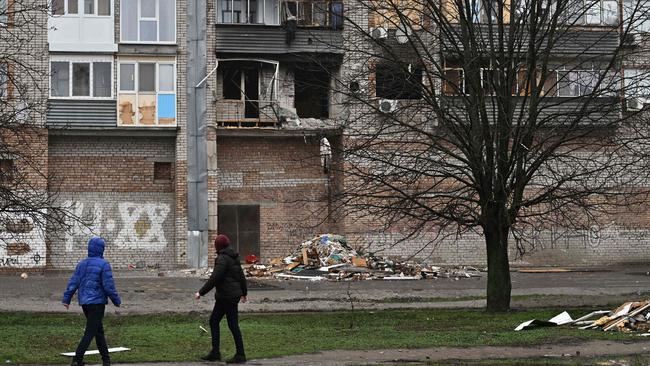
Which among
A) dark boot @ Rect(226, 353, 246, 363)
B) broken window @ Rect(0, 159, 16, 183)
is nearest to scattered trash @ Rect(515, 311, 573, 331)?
dark boot @ Rect(226, 353, 246, 363)

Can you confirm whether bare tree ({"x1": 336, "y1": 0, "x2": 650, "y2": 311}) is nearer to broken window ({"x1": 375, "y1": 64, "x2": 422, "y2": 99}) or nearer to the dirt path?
broken window ({"x1": 375, "y1": 64, "x2": 422, "y2": 99})

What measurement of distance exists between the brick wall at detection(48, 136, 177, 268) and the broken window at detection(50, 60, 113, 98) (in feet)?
5.62

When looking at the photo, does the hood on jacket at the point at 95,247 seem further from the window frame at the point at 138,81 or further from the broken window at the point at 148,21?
the broken window at the point at 148,21

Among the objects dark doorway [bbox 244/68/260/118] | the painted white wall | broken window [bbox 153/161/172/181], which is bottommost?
broken window [bbox 153/161/172/181]

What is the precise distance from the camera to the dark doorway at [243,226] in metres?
38.0

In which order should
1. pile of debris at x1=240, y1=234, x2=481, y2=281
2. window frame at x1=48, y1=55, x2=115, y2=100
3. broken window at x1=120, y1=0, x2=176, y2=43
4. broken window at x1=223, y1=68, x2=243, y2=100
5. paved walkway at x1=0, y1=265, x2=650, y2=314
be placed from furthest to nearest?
broken window at x1=223, y1=68, x2=243, y2=100
broken window at x1=120, y1=0, x2=176, y2=43
window frame at x1=48, y1=55, x2=115, y2=100
pile of debris at x1=240, y1=234, x2=481, y2=281
paved walkway at x1=0, y1=265, x2=650, y2=314

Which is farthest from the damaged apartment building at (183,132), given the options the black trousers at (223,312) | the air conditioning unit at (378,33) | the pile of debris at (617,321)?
the black trousers at (223,312)

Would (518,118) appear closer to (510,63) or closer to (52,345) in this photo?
(510,63)

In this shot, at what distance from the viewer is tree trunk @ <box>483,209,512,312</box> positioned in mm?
18797

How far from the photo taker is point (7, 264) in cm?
3475

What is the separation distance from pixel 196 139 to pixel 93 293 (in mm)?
25008

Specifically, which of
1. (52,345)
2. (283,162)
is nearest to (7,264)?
(283,162)

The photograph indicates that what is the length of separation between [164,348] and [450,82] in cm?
792

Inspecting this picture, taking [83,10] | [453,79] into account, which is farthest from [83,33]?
[453,79]
